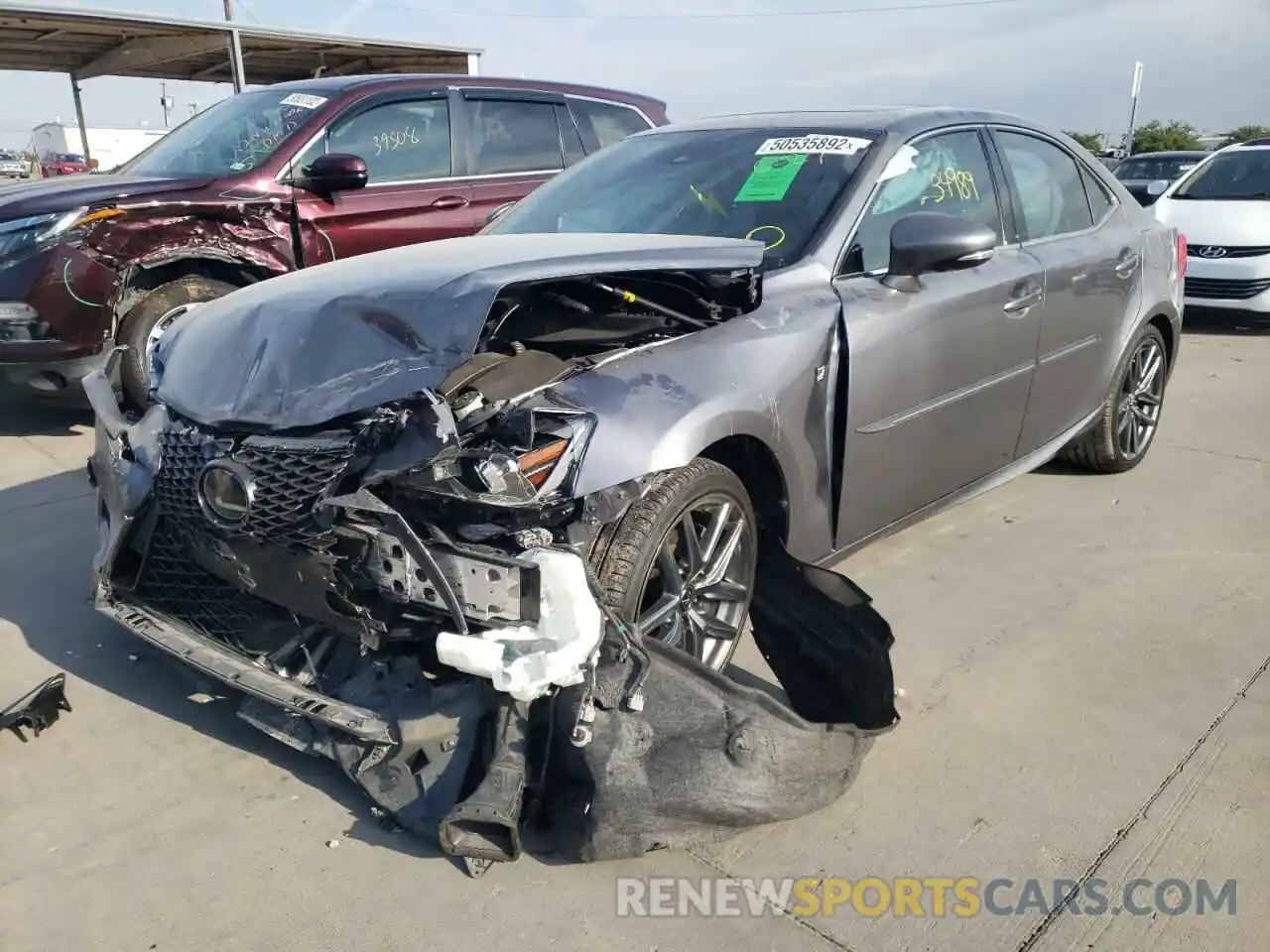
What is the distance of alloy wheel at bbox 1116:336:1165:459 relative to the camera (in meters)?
4.92

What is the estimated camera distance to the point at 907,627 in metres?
3.49

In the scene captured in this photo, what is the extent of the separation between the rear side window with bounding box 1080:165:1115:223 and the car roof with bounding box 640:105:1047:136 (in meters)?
0.65

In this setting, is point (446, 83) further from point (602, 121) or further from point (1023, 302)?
point (1023, 302)

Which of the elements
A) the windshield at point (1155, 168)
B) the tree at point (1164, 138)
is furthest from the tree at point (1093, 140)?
the windshield at point (1155, 168)

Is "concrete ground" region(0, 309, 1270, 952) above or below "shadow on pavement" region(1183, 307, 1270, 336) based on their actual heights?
above

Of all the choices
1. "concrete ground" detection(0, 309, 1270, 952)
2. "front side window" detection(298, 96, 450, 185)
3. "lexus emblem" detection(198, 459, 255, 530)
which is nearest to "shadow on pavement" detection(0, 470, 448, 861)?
"concrete ground" detection(0, 309, 1270, 952)

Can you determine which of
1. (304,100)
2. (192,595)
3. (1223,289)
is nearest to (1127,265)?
(192,595)

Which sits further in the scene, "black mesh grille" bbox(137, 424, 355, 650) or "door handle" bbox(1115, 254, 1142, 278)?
"door handle" bbox(1115, 254, 1142, 278)

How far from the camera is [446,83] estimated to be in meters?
6.56

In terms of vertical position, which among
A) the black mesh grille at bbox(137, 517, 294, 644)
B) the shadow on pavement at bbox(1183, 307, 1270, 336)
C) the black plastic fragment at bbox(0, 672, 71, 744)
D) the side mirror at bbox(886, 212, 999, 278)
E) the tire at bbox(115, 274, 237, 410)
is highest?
the side mirror at bbox(886, 212, 999, 278)

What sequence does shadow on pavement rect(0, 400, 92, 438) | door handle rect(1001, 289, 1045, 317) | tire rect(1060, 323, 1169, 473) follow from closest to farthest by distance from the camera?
1. door handle rect(1001, 289, 1045, 317)
2. tire rect(1060, 323, 1169, 473)
3. shadow on pavement rect(0, 400, 92, 438)

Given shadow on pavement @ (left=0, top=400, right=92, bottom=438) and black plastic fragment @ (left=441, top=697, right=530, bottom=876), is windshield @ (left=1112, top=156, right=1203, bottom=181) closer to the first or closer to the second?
shadow on pavement @ (left=0, top=400, right=92, bottom=438)

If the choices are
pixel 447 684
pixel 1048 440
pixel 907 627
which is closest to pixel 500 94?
pixel 1048 440

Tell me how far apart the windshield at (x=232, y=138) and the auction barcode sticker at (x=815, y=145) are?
3.43 meters
